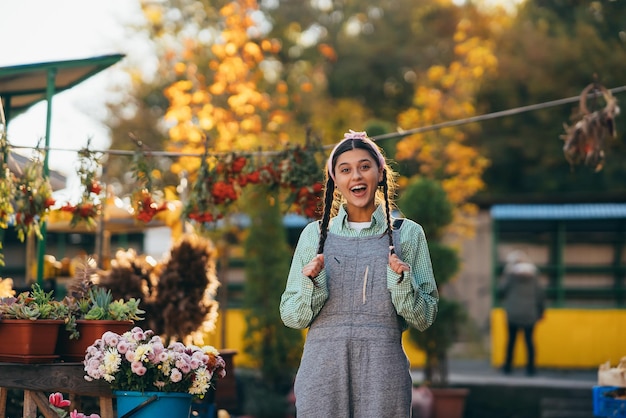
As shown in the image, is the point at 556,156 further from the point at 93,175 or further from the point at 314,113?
the point at 93,175

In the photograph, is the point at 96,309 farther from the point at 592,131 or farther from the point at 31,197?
the point at 592,131

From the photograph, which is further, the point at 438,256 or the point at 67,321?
the point at 438,256

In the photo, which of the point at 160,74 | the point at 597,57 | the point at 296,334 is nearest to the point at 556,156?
the point at 597,57

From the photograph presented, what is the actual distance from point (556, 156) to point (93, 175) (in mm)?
17490

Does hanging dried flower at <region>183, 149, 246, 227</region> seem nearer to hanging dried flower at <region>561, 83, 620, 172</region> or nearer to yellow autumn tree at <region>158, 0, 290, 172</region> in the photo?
hanging dried flower at <region>561, 83, 620, 172</region>

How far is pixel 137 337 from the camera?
5.37 metres

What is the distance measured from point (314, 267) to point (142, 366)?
164cm

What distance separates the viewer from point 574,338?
15.9 metres

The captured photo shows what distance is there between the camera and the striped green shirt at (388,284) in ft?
12.9

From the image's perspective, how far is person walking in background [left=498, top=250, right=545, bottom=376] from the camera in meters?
14.5

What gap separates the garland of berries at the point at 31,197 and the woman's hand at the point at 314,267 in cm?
363

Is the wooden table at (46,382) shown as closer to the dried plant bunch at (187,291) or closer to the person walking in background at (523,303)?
the dried plant bunch at (187,291)

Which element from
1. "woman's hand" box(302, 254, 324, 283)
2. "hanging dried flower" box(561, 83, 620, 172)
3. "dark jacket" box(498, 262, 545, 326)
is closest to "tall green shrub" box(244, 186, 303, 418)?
"dark jacket" box(498, 262, 545, 326)

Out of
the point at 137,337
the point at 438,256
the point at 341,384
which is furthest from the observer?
the point at 438,256
